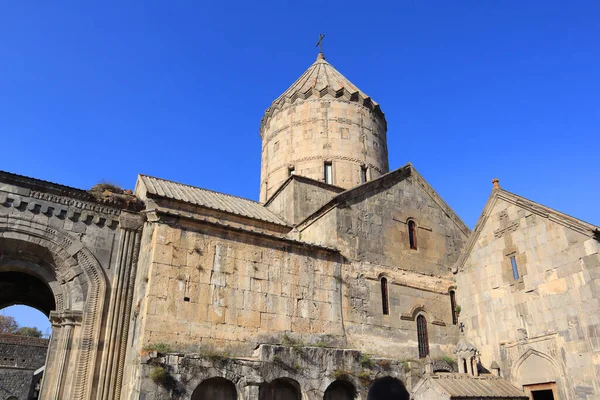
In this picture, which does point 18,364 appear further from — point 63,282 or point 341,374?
point 341,374

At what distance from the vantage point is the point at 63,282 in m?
11.7

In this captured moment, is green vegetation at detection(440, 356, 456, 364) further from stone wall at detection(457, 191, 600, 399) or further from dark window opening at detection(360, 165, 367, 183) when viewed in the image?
dark window opening at detection(360, 165, 367, 183)

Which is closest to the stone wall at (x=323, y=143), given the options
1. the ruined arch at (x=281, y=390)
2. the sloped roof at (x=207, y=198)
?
the sloped roof at (x=207, y=198)

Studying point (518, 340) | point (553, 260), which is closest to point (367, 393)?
point (518, 340)

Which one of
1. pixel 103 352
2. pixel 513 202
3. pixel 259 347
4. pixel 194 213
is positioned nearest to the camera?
pixel 259 347

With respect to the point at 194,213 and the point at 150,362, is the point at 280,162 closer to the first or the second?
the point at 194,213

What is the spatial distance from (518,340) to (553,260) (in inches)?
80.1

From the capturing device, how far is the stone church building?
9859 mm

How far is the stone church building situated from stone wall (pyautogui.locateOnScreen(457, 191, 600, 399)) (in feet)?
0.11

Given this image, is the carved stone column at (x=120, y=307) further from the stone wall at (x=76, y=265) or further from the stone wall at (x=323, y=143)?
the stone wall at (x=323, y=143)

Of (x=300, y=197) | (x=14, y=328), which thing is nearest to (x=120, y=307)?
(x=300, y=197)

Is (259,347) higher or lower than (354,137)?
lower

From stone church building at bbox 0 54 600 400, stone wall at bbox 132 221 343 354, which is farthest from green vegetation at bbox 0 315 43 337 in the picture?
stone wall at bbox 132 221 343 354

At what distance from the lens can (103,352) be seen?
440 inches
